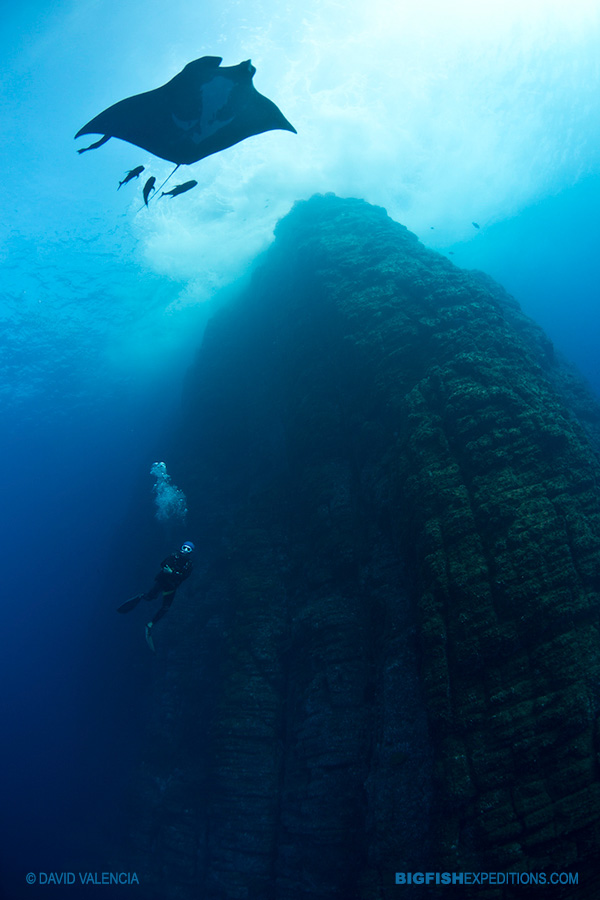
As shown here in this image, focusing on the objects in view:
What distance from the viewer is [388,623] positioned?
829 centimetres

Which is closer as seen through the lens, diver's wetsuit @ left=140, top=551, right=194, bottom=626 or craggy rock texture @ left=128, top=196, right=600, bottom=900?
craggy rock texture @ left=128, top=196, right=600, bottom=900

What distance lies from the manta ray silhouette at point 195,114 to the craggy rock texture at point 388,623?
22.4ft

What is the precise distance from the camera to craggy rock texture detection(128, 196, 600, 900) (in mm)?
5602

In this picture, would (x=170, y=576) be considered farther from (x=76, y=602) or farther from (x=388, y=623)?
(x=76, y=602)

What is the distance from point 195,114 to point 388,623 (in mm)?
10963

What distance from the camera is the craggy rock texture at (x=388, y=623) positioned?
560 centimetres

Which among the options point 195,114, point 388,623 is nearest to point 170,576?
point 388,623

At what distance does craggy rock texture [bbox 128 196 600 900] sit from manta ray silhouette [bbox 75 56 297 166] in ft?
22.4

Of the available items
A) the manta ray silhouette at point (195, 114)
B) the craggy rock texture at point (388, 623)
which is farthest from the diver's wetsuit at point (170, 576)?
the manta ray silhouette at point (195, 114)

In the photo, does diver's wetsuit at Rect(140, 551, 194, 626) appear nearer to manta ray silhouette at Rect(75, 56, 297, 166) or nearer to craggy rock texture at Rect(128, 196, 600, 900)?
craggy rock texture at Rect(128, 196, 600, 900)

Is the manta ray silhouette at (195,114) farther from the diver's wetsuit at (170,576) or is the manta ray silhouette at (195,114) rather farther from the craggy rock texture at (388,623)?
the diver's wetsuit at (170,576)

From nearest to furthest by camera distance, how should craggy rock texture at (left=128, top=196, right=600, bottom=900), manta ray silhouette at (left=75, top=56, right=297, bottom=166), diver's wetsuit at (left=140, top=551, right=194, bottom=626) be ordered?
craggy rock texture at (left=128, top=196, right=600, bottom=900) → manta ray silhouette at (left=75, top=56, right=297, bottom=166) → diver's wetsuit at (left=140, top=551, right=194, bottom=626)

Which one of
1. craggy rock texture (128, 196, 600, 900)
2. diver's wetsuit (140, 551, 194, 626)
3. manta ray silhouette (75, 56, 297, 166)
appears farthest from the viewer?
diver's wetsuit (140, 551, 194, 626)

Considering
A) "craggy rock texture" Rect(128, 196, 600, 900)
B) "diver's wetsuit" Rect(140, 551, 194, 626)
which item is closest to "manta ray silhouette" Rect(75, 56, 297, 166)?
"craggy rock texture" Rect(128, 196, 600, 900)
